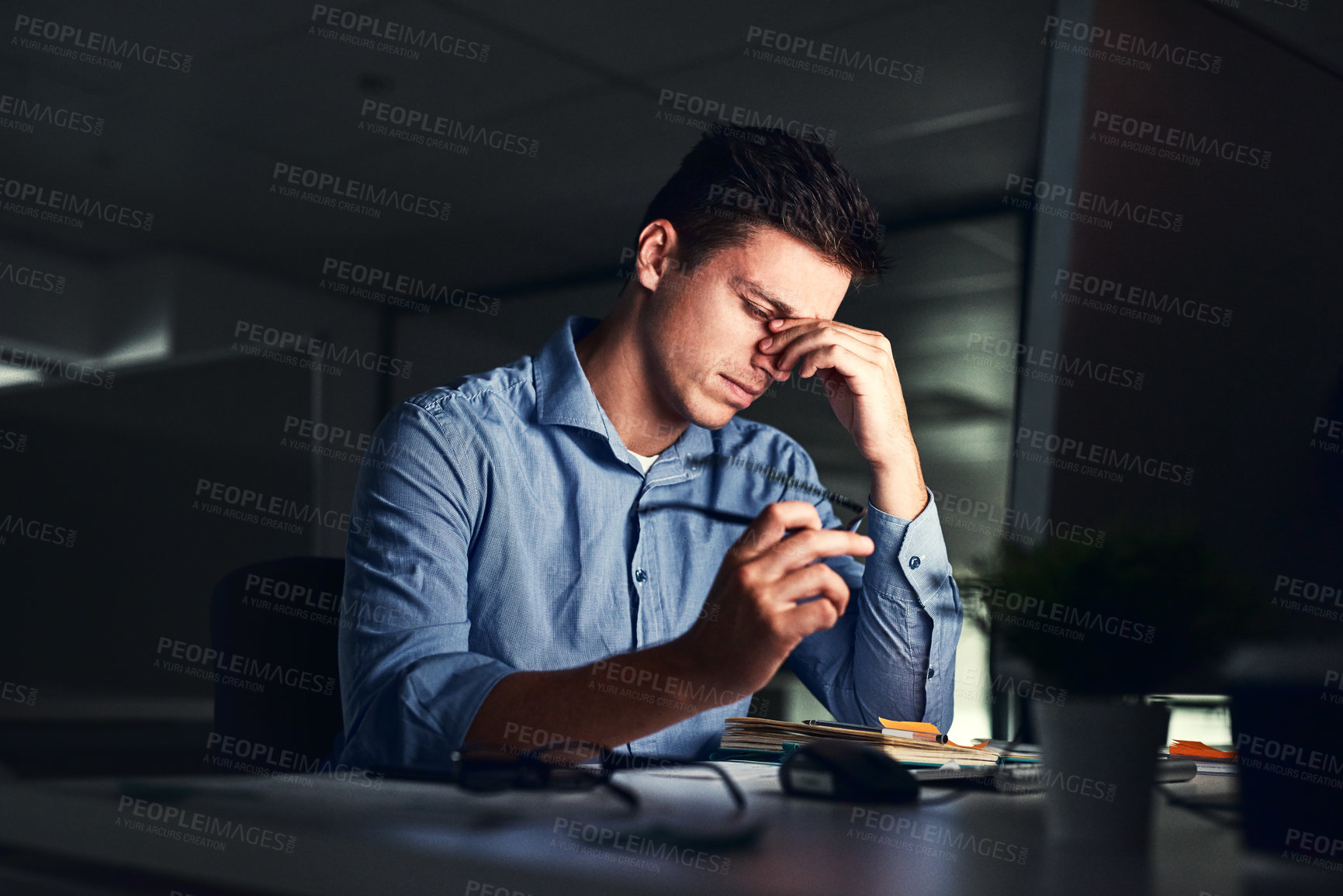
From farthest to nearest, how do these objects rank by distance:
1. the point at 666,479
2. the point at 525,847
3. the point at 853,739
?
the point at 666,479 < the point at 853,739 < the point at 525,847

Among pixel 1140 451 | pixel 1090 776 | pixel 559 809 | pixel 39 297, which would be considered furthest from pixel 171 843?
pixel 39 297

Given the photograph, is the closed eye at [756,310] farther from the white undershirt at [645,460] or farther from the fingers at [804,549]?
the fingers at [804,549]

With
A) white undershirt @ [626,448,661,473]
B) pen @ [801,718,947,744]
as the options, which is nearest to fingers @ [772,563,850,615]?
pen @ [801,718,947,744]

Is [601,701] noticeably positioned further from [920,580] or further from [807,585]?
[920,580]

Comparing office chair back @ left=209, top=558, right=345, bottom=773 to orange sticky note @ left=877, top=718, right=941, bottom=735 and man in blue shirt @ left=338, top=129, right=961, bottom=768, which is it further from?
orange sticky note @ left=877, top=718, right=941, bottom=735

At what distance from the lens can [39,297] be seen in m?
3.84

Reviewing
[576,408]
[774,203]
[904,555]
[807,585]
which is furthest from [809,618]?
[774,203]

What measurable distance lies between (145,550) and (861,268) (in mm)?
2676

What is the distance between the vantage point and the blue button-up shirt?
1151 mm

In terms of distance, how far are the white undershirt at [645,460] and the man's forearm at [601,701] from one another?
60 cm

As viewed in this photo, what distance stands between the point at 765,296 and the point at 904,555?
43 cm

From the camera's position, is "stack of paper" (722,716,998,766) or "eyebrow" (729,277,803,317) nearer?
"stack of paper" (722,716,998,766)

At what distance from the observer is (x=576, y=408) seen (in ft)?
4.76

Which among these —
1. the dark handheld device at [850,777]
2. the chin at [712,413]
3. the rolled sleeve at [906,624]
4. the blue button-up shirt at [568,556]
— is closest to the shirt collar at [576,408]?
the blue button-up shirt at [568,556]
